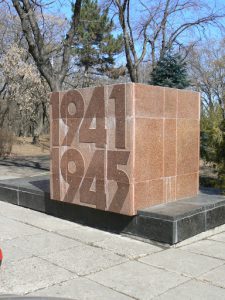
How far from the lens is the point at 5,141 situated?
20.7 m

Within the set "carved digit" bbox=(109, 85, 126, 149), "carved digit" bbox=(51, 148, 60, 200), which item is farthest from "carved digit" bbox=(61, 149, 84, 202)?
"carved digit" bbox=(109, 85, 126, 149)

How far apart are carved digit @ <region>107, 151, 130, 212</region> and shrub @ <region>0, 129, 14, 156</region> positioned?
14588 millimetres

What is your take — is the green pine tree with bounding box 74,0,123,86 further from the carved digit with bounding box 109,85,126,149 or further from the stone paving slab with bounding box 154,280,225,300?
the stone paving slab with bounding box 154,280,225,300

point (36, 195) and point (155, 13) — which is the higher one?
point (155, 13)

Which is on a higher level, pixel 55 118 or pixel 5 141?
pixel 55 118

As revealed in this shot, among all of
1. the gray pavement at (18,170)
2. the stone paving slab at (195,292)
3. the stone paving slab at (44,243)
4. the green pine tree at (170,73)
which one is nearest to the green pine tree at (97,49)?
the gray pavement at (18,170)

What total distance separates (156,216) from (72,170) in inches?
69.5

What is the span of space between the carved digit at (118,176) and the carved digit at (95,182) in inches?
6.9

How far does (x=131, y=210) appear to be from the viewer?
624 cm

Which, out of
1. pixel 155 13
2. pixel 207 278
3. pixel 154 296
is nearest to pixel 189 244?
pixel 207 278

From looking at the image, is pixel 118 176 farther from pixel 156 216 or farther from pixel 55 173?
pixel 55 173

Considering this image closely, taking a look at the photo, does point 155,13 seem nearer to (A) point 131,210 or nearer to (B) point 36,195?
(B) point 36,195

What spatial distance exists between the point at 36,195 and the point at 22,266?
3197 millimetres

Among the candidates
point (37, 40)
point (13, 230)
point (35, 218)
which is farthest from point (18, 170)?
point (13, 230)
